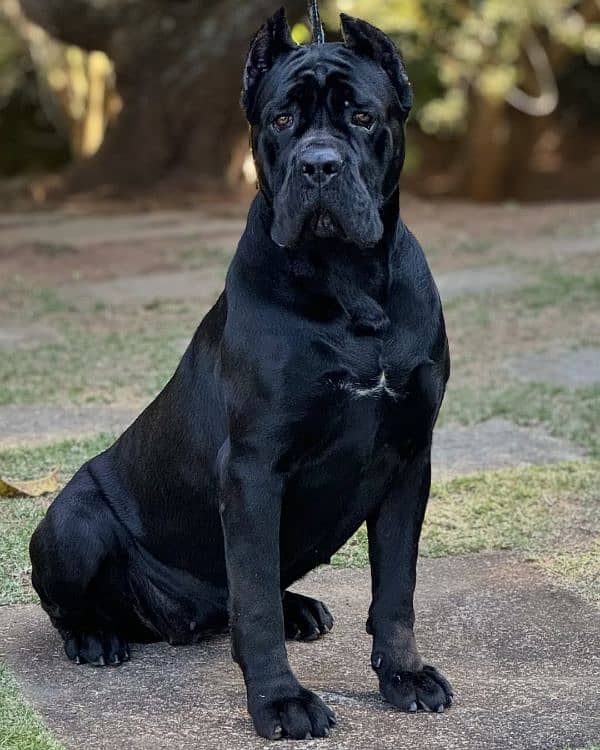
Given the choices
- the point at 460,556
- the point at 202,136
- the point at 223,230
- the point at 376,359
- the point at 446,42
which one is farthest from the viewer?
the point at 446,42

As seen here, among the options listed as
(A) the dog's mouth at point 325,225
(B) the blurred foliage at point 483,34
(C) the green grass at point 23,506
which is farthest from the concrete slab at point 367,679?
(B) the blurred foliage at point 483,34

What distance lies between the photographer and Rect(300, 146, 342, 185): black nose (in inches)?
124

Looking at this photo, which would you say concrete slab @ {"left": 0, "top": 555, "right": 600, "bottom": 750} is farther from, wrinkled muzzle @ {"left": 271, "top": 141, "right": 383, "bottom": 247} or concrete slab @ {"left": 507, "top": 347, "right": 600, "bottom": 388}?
concrete slab @ {"left": 507, "top": 347, "right": 600, "bottom": 388}

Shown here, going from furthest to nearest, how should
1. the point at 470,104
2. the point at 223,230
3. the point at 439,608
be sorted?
1. the point at 470,104
2. the point at 223,230
3. the point at 439,608

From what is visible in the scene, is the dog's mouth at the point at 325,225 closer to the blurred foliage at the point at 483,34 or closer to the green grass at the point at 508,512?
the green grass at the point at 508,512

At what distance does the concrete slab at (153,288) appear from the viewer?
954 centimetres

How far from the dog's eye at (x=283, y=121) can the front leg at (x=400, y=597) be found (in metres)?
0.91

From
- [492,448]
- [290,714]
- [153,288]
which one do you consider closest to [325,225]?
[290,714]

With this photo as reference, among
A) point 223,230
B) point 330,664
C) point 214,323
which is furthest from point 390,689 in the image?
point 223,230

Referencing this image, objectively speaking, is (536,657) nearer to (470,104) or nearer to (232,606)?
(232,606)

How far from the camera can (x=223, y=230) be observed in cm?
1243

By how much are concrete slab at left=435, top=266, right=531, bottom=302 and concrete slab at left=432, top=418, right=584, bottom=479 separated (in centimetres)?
299

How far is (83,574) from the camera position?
3.74m

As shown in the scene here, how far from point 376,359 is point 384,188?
1.40 ft
